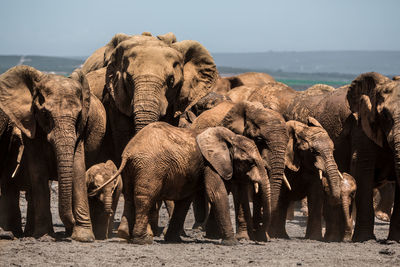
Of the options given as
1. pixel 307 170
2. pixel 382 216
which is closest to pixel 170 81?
pixel 307 170

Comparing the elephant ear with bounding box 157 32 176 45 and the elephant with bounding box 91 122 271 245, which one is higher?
the elephant ear with bounding box 157 32 176 45

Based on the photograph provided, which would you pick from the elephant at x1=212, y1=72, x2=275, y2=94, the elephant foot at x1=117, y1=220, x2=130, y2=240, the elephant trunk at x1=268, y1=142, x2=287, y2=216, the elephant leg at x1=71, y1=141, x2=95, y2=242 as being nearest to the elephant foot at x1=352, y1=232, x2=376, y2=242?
the elephant trunk at x1=268, y1=142, x2=287, y2=216

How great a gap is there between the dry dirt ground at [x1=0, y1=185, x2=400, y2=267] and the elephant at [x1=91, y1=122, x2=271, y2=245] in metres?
0.33

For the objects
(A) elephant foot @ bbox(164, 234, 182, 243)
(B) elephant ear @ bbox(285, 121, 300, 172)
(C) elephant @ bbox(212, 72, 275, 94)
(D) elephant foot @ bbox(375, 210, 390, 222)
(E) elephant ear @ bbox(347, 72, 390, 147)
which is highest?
(E) elephant ear @ bbox(347, 72, 390, 147)

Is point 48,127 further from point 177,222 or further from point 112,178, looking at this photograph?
point 177,222

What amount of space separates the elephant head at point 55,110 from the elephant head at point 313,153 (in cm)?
Answer: 308

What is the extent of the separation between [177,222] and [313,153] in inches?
96.0

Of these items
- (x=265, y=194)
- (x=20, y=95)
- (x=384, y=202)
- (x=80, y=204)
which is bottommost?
(x=384, y=202)

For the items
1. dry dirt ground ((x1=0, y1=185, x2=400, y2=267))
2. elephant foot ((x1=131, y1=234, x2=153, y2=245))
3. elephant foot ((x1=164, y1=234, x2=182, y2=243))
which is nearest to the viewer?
dry dirt ground ((x1=0, y1=185, x2=400, y2=267))

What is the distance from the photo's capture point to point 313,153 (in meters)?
13.1

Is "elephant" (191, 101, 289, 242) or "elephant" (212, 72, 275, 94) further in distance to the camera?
"elephant" (212, 72, 275, 94)

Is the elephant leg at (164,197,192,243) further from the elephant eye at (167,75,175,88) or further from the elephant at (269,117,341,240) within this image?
the elephant eye at (167,75,175,88)

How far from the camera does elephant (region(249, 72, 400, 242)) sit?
12.2 m

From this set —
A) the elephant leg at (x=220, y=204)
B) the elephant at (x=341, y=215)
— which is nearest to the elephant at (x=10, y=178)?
the elephant leg at (x=220, y=204)
